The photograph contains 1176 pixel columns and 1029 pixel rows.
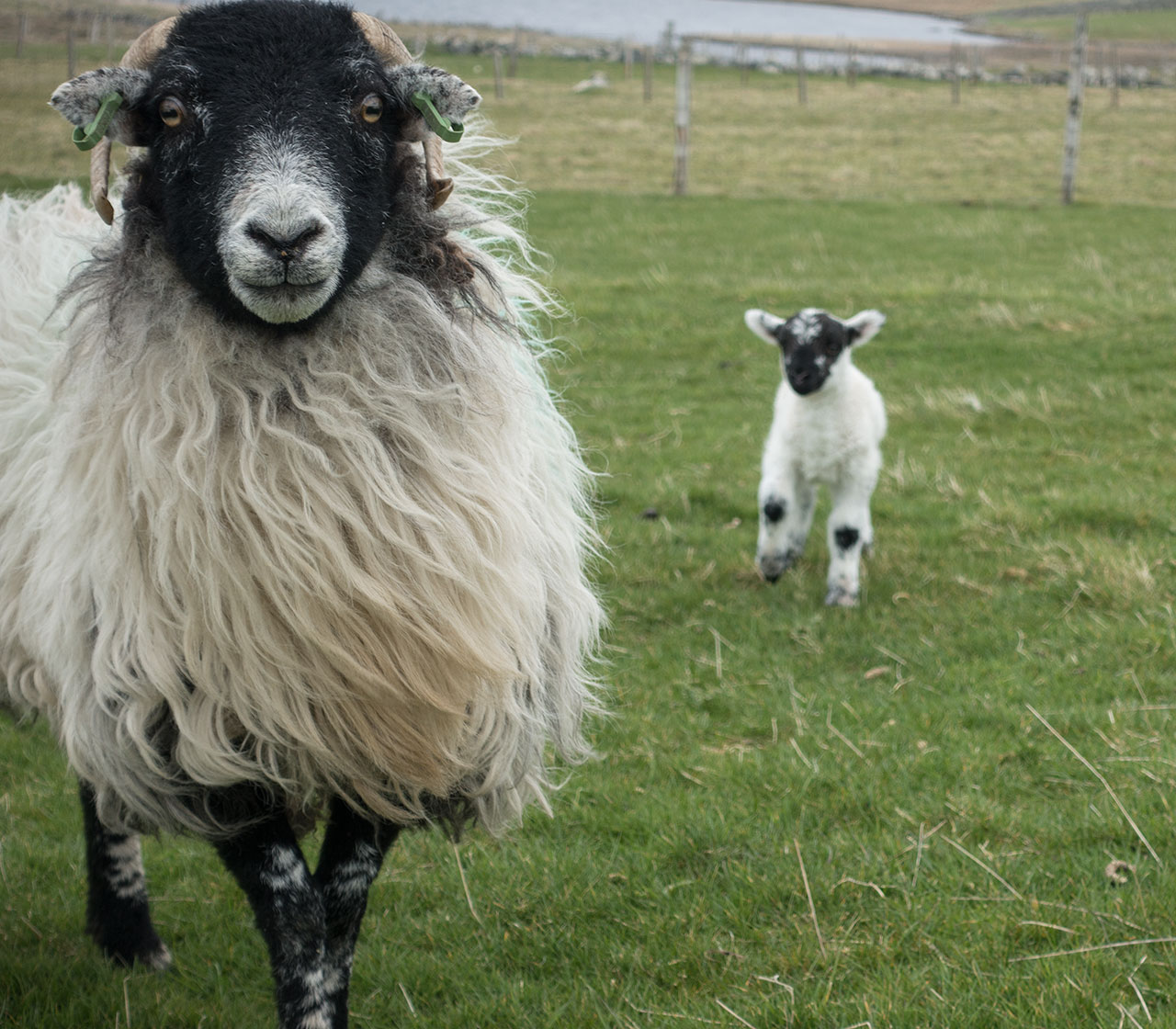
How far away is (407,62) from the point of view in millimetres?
3256

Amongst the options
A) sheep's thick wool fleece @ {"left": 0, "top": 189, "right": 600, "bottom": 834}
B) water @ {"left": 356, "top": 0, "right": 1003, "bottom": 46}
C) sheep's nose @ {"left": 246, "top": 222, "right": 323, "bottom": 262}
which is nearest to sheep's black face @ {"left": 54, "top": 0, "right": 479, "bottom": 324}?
sheep's nose @ {"left": 246, "top": 222, "right": 323, "bottom": 262}

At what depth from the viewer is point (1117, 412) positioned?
29.8 ft

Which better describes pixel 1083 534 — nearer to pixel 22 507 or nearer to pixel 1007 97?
pixel 22 507

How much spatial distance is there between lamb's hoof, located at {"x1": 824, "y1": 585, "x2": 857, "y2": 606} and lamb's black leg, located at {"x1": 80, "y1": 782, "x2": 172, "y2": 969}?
11.1 feet

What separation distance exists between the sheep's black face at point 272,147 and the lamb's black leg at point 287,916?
1.17m

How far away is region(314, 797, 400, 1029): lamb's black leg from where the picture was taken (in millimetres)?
3049

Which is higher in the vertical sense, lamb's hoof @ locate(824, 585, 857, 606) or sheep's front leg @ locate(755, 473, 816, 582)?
sheep's front leg @ locate(755, 473, 816, 582)

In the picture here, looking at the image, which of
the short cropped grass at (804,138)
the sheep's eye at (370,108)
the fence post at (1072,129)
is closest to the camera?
the sheep's eye at (370,108)

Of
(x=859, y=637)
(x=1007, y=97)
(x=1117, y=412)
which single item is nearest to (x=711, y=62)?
(x=1007, y=97)

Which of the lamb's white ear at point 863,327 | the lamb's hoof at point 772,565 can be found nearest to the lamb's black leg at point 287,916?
the lamb's hoof at point 772,565

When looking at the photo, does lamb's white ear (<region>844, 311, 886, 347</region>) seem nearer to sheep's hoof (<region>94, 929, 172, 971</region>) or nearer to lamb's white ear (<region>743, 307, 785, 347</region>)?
lamb's white ear (<region>743, 307, 785, 347</region>)

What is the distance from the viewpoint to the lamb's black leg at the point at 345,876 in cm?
305

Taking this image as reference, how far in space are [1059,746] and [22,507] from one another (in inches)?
133

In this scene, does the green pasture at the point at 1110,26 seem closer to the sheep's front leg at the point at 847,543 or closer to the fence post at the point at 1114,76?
the fence post at the point at 1114,76
